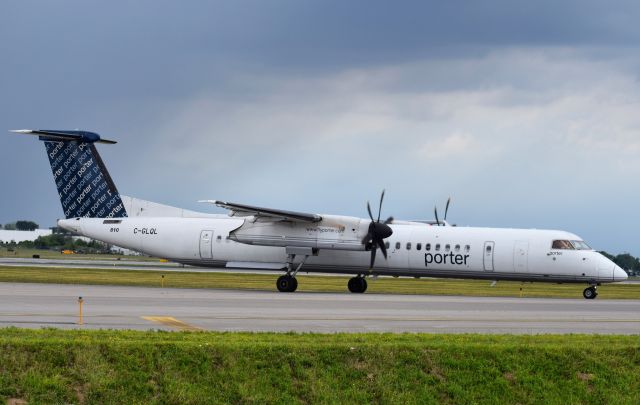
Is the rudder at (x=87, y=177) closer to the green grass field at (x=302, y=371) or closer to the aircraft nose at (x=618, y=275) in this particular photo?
the aircraft nose at (x=618, y=275)

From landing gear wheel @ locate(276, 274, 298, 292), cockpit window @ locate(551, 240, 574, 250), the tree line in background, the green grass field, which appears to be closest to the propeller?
landing gear wheel @ locate(276, 274, 298, 292)

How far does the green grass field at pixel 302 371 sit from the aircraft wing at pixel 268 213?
23.3m

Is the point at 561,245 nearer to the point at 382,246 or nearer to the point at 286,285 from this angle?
the point at 382,246

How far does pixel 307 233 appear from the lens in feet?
142

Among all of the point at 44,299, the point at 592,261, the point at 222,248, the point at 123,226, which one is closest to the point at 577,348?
the point at 44,299

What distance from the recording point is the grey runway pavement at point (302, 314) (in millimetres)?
22806

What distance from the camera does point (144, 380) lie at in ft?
49.1

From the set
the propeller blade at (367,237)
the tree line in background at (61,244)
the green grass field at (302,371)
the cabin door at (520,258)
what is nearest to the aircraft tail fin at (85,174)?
the propeller blade at (367,237)

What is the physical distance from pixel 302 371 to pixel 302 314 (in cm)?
1084

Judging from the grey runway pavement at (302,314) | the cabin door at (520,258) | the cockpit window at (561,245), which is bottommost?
the grey runway pavement at (302,314)

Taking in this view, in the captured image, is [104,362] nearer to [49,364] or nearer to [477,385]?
[49,364]

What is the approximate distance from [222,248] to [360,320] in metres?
21.1

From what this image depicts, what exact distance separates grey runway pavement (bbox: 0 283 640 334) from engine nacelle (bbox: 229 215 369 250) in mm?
7006

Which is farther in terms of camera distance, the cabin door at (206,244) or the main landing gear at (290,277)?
the cabin door at (206,244)
